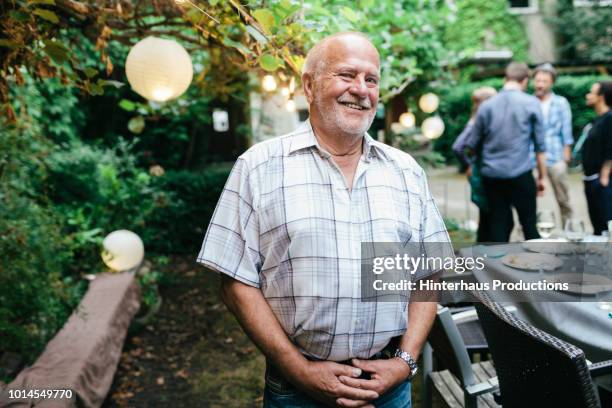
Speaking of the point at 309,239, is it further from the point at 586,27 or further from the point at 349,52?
the point at 586,27

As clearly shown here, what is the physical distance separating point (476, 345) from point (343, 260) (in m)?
1.51

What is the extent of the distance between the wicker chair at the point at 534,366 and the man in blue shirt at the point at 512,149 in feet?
9.36

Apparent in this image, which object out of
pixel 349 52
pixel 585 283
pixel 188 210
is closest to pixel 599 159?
pixel 585 283

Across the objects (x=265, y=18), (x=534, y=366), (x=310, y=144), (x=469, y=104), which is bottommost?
(x=534, y=366)

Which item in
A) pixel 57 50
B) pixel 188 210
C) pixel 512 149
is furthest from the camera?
pixel 188 210

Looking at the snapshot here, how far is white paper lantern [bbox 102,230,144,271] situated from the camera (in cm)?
452

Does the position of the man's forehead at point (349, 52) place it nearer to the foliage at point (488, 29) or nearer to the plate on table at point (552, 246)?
the plate on table at point (552, 246)

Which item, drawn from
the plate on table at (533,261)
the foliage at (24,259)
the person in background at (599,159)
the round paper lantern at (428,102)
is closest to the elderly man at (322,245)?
the plate on table at (533,261)

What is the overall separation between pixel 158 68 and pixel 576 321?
2.54 meters

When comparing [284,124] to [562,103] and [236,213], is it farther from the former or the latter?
[236,213]

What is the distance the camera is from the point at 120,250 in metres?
4.52

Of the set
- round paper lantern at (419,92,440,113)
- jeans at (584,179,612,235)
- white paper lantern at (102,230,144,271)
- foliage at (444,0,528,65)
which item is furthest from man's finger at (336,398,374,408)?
foliage at (444,0,528,65)

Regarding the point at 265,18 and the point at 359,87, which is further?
the point at 265,18

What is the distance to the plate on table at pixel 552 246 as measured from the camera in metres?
2.89
